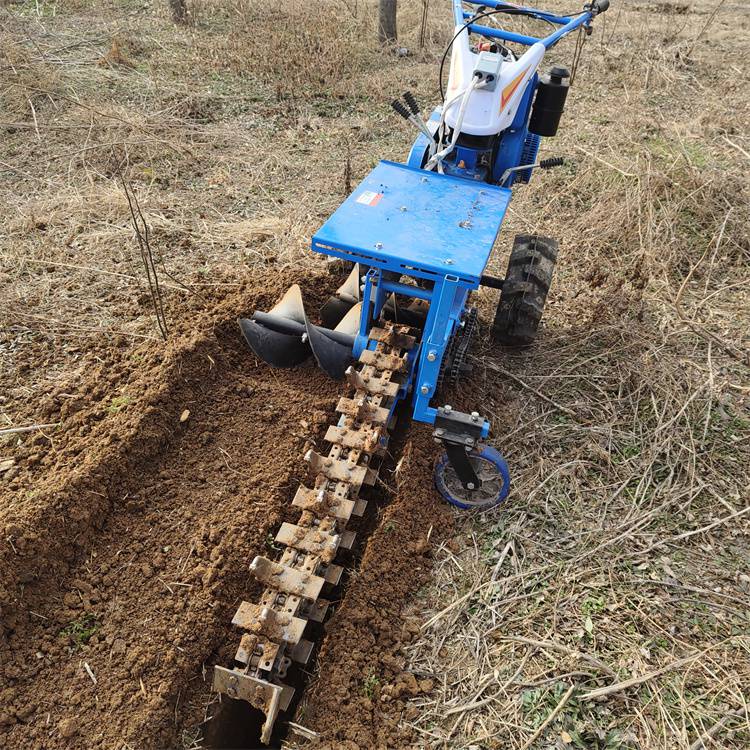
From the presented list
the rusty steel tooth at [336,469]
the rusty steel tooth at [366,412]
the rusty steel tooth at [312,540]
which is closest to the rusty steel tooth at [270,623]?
the rusty steel tooth at [312,540]

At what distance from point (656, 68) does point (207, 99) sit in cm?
648

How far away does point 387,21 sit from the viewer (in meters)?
10.2

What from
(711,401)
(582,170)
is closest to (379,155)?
(582,170)

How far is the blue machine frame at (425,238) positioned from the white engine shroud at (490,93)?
27 cm

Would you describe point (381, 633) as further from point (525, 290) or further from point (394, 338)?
point (525, 290)

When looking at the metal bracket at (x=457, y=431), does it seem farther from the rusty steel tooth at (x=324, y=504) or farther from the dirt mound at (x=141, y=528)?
the dirt mound at (x=141, y=528)

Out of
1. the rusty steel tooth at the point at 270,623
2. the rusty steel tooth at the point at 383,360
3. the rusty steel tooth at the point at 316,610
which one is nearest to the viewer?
the rusty steel tooth at the point at 270,623

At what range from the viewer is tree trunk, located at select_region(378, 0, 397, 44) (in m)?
10.0

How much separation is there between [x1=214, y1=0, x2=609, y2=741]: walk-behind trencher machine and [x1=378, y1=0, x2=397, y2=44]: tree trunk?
646cm

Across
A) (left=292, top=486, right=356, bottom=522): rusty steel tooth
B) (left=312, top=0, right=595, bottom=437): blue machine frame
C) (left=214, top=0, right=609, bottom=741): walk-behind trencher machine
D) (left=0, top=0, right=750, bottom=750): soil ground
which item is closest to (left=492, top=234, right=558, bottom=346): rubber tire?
(left=214, top=0, right=609, bottom=741): walk-behind trencher machine

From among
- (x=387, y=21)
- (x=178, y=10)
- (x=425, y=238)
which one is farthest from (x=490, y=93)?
(x=178, y=10)

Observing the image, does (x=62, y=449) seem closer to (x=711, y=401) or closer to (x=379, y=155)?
(x=711, y=401)

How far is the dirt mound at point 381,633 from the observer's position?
273cm

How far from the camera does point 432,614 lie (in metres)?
3.13
